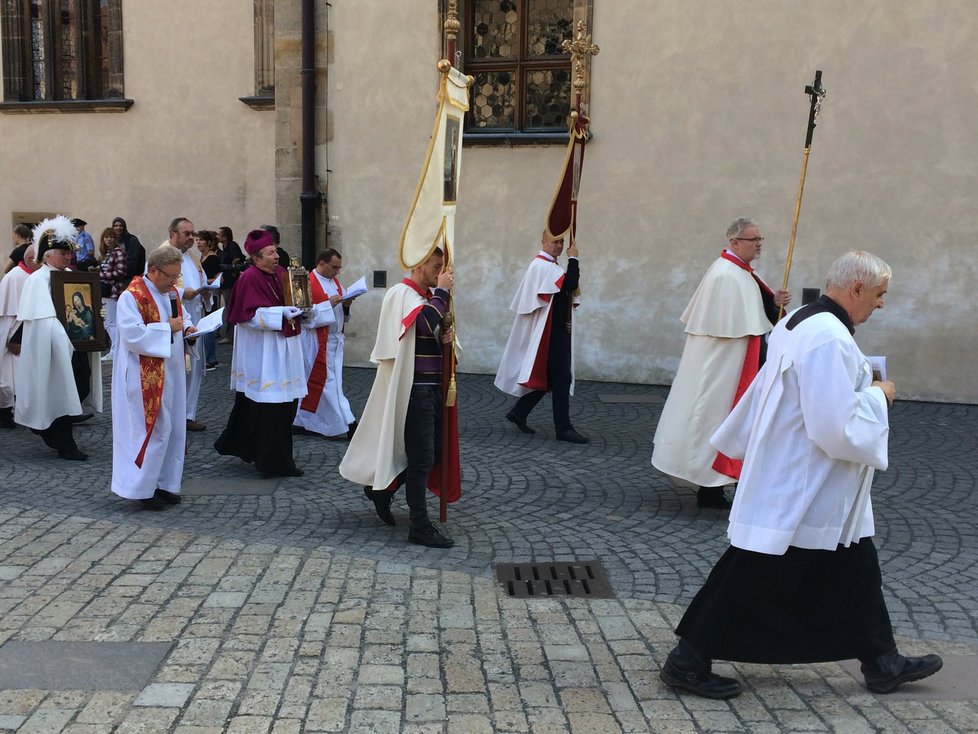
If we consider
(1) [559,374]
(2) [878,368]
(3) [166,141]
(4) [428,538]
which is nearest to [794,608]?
(2) [878,368]

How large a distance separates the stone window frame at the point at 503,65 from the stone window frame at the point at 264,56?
4717mm

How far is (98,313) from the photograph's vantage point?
8.22 meters

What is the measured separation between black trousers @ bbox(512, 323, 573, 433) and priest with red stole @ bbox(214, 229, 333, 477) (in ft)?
7.48

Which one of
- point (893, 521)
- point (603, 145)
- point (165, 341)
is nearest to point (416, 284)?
point (165, 341)

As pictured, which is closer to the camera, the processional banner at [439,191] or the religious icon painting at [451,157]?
the processional banner at [439,191]

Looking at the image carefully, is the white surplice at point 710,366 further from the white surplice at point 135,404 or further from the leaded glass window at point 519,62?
the leaded glass window at point 519,62

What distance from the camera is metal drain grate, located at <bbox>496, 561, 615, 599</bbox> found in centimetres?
491

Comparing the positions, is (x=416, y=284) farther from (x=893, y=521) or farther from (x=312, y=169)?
(x=312, y=169)

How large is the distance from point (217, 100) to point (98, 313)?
898cm

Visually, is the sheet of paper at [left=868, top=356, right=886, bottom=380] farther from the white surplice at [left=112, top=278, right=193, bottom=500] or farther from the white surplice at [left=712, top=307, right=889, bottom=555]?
the white surplice at [left=112, top=278, right=193, bottom=500]

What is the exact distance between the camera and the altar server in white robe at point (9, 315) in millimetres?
8453

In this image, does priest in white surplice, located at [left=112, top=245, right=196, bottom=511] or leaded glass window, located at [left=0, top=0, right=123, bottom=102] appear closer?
priest in white surplice, located at [left=112, top=245, right=196, bottom=511]

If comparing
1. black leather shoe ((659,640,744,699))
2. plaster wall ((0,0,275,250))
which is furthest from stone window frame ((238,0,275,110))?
black leather shoe ((659,640,744,699))

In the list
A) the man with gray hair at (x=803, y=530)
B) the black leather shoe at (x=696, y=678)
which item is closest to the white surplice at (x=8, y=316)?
the black leather shoe at (x=696, y=678)
